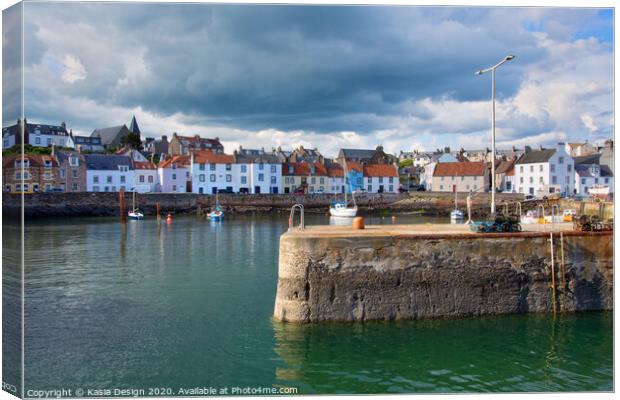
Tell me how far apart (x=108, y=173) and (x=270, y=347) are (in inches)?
2756

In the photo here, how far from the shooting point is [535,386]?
34.2 ft

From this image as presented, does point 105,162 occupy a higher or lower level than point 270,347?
higher

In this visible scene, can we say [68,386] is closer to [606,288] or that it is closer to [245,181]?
[606,288]

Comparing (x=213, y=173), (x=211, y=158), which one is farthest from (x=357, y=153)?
(x=213, y=173)

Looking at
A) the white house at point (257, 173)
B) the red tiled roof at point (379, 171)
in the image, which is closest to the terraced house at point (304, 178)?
the white house at point (257, 173)

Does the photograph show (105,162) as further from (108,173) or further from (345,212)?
(345,212)

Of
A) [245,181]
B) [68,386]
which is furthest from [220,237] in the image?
[245,181]

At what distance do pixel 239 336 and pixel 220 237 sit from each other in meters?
25.6

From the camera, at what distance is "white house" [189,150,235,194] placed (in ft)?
261

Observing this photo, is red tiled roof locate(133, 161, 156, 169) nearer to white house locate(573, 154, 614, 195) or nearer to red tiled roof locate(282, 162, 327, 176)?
red tiled roof locate(282, 162, 327, 176)

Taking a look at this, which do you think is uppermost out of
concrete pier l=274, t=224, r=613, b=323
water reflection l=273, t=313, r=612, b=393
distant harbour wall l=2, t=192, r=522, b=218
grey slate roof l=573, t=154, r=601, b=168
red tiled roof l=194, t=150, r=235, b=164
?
red tiled roof l=194, t=150, r=235, b=164

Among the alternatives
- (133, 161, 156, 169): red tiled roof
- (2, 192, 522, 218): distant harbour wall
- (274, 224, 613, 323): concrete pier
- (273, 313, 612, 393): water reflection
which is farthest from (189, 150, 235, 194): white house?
(273, 313, 612, 393): water reflection

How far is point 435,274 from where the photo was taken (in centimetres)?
1360

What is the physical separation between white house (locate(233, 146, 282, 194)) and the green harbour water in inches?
2486
